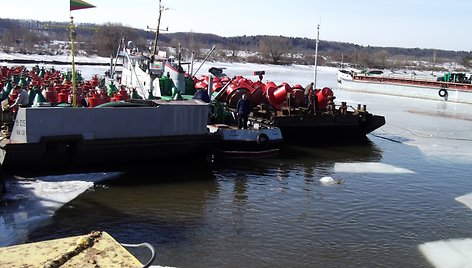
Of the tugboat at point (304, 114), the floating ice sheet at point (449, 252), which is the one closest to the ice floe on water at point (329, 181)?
the floating ice sheet at point (449, 252)

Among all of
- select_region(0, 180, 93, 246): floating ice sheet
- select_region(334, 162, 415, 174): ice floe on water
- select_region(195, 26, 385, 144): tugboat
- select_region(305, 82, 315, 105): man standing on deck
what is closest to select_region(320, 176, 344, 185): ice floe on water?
select_region(334, 162, 415, 174): ice floe on water

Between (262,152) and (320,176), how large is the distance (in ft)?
8.12

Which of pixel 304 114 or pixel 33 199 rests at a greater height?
pixel 304 114

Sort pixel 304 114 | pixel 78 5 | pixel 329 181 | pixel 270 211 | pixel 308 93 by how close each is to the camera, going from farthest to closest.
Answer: pixel 308 93 < pixel 304 114 < pixel 329 181 < pixel 78 5 < pixel 270 211

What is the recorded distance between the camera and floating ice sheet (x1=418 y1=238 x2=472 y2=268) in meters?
7.98

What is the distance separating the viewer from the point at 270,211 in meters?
10.4

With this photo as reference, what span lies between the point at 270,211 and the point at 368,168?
19.9 ft

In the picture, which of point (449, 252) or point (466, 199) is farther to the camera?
point (466, 199)

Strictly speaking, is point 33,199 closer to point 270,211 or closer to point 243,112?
point 270,211

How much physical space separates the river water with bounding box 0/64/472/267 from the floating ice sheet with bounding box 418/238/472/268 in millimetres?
182

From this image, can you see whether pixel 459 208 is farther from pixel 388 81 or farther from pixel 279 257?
pixel 388 81

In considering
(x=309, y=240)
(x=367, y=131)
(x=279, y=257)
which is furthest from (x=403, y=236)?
(x=367, y=131)

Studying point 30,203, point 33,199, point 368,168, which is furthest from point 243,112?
point 30,203

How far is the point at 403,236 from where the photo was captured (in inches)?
364
